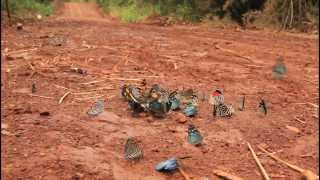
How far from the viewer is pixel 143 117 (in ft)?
17.0

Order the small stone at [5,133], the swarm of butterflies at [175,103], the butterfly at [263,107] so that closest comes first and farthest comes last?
the small stone at [5,133] → the swarm of butterflies at [175,103] → the butterfly at [263,107]

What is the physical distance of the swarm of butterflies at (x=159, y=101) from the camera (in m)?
5.21

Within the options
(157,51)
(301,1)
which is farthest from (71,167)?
(301,1)

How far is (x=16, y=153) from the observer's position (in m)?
4.13

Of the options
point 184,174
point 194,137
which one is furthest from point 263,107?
point 184,174

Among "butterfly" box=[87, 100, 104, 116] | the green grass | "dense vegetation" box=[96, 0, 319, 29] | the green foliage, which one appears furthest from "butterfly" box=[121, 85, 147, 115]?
the green grass

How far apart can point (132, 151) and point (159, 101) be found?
38.8 inches

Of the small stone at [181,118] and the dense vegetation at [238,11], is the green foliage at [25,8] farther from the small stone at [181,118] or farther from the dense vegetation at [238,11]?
the small stone at [181,118]

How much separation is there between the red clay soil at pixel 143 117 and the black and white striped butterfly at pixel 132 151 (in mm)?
47

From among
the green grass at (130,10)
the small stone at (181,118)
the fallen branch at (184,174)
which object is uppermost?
the small stone at (181,118)

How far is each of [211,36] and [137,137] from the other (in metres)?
5.66

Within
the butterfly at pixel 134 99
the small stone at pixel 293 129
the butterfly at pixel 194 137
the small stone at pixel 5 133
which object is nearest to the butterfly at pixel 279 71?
the small stone at pixel 293 129

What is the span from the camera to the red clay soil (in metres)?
4.23

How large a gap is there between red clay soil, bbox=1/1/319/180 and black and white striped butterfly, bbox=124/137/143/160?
47 mm
